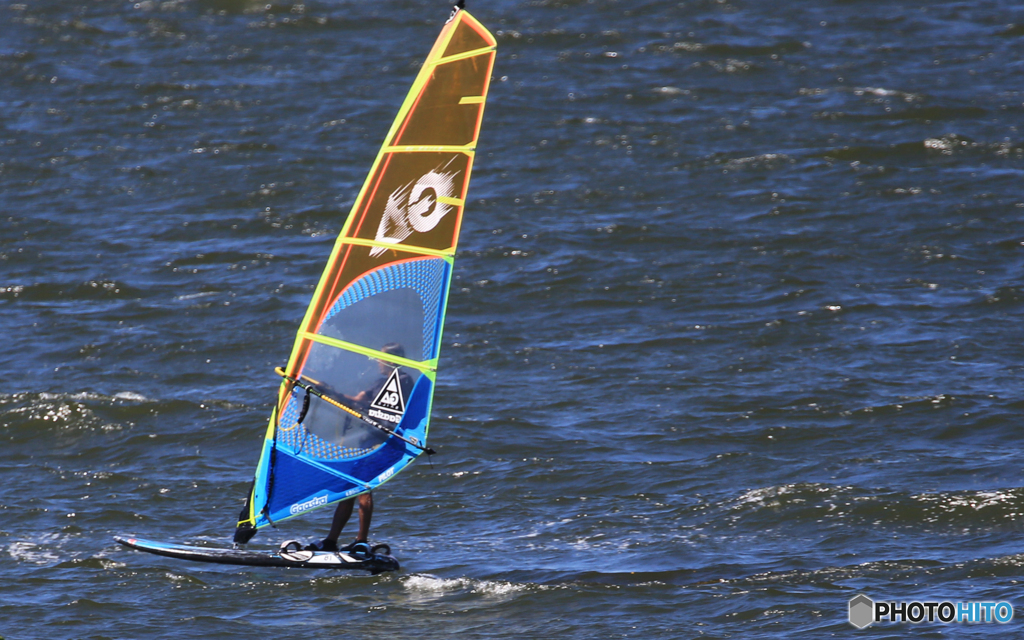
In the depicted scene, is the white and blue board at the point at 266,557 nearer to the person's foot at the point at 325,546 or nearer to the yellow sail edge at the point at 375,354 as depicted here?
the person's foot at the point at 325,546

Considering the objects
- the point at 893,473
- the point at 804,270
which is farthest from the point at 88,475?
the point at 804,270

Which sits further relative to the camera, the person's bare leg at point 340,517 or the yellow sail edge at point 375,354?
the person's bare leg at point 340,517

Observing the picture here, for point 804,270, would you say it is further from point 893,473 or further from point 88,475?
point 88,475

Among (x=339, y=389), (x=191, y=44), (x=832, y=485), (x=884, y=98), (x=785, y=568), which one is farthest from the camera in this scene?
(x=191, y=44)

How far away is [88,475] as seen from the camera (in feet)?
41.3

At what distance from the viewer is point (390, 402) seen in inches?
380

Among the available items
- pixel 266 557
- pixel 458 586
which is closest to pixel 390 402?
pixel 266 557

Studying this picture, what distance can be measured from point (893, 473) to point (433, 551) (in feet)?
15.1

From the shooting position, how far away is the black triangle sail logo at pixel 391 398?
9.62 metres

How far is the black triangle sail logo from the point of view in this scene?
9.62 meters

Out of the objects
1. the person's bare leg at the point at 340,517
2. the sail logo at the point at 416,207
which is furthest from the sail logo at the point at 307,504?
the sail logo at the point at 416,207

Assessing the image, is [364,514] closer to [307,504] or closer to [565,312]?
[307,504]

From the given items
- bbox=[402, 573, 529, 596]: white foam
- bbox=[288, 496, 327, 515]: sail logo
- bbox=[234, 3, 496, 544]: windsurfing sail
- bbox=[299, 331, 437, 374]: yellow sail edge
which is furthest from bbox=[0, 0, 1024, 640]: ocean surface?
bbox=[299, 331, 437, 374]: yellow sail edge

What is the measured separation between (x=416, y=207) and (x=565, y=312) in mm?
7166
